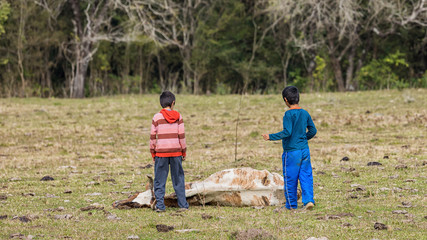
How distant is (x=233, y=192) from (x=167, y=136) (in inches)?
48.0

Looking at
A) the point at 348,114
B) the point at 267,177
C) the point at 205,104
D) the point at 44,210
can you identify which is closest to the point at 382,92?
the point at 348,114

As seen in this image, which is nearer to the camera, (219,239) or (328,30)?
(219,239)

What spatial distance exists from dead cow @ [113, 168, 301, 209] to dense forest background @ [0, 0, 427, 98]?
22929 millimetres

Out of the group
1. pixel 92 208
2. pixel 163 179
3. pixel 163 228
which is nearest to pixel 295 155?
pixel 163 179

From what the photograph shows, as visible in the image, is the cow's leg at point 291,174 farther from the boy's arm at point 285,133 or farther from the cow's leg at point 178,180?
A: the cow's leg at point 178,180

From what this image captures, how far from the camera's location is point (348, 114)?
67.9ft

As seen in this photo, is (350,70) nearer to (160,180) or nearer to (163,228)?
(160,180)

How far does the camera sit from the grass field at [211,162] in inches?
257

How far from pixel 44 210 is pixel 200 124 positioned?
12.4 meters

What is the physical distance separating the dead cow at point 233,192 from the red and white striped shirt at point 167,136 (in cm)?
50

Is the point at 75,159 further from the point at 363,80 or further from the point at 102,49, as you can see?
the point at 363,80

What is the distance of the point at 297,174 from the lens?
7.44 metres

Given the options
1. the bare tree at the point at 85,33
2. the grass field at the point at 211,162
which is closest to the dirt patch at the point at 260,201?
the grass field at the point at 211,162

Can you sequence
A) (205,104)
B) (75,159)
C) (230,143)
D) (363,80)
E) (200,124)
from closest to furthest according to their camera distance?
(75,159)
(230,143)
(200,124)
(205,104)
(363,80)
